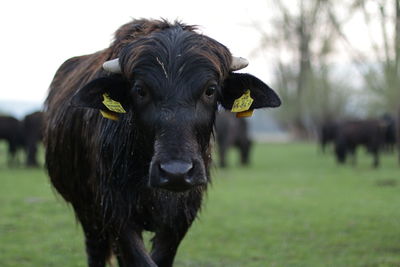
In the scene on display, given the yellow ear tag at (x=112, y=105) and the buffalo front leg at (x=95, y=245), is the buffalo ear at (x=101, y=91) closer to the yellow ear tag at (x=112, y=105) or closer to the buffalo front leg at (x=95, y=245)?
the yellow ear tag at (x=112, y=105)

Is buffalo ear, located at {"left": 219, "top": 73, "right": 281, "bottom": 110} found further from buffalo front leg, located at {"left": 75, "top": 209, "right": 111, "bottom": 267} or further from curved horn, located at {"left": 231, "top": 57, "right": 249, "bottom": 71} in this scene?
buffalo front leg, located at {"left": 75, "top": 209, "right": 111, "bottom": 267}

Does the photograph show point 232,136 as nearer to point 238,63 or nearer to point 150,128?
point 238,63

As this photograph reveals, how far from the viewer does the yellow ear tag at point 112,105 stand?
4.34m

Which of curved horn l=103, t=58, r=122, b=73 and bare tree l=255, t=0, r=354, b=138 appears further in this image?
bare tree l=255, t=0, r=354, b=138

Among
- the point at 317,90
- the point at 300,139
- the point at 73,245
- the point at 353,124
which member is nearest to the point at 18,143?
the point at 353,124

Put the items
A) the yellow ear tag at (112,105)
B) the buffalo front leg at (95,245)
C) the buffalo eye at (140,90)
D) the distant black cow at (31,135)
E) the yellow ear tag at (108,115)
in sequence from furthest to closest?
the distant black cow at (31,135) < the buffalo front leg at (95,245) < the yellow ear tag at (108,115) < the yellow ear tag at (112,105) < the buffalo eye at (140,90)

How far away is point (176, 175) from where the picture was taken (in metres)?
3.61

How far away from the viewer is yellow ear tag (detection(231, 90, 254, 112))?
4.58 meters

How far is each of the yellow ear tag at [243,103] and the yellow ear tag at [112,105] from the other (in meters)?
0.85

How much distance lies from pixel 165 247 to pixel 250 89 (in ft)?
4.74

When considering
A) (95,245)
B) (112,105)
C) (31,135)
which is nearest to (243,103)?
(112,105)

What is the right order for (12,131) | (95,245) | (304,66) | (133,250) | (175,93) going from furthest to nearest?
1. (304,66)
2. (12,131)
3. (95,245)
4. (133,250)
5. (175,93)

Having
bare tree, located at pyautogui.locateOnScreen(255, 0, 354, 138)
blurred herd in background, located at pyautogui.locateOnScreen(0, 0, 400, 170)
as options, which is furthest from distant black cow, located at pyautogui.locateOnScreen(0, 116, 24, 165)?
bare tree, located at pyautogui.locateOnScreen(255, 0, 354, 138)

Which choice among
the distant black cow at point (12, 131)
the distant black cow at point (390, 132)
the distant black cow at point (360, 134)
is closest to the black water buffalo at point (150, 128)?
the distant black cow at point (12, 131)
